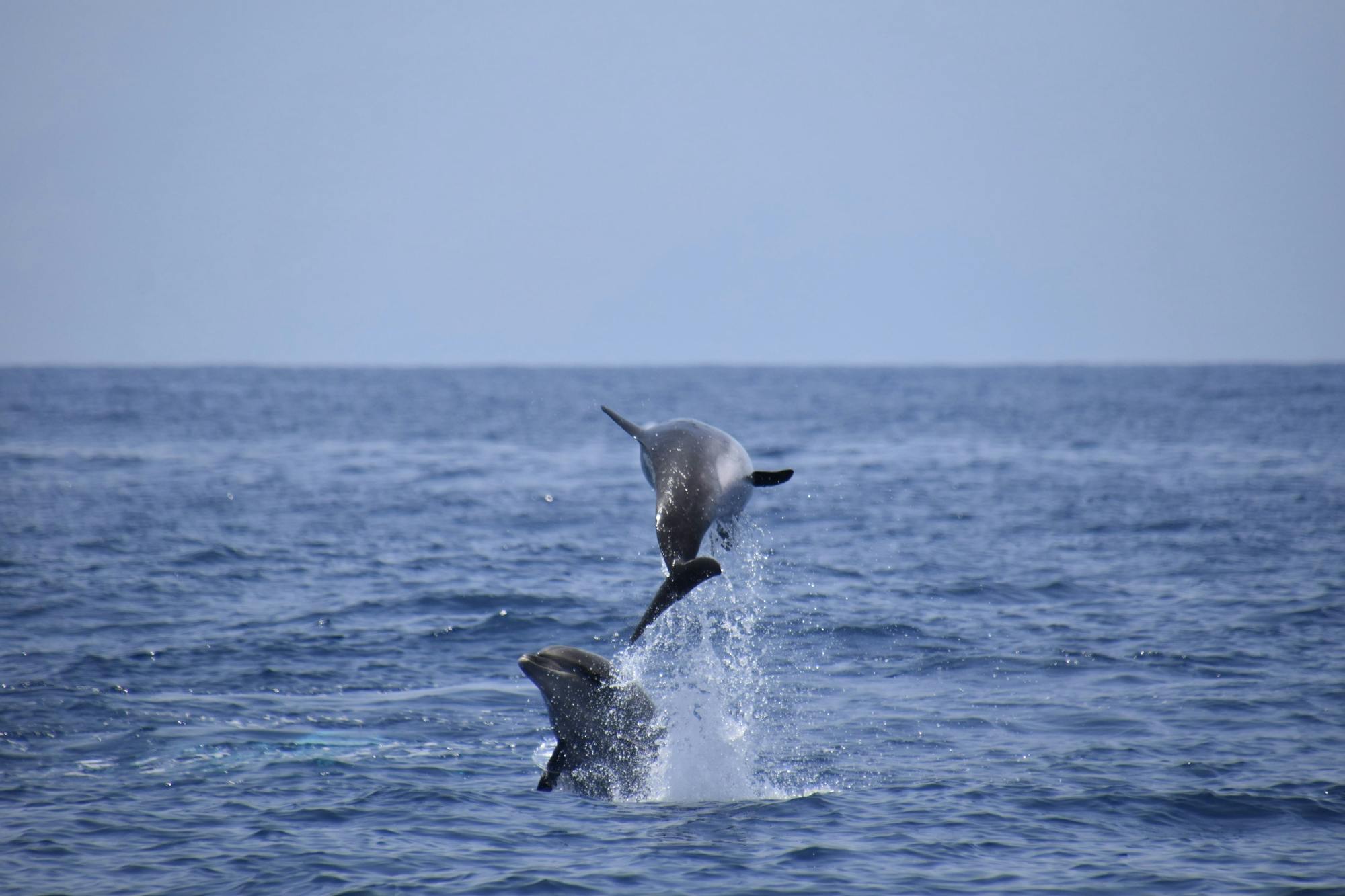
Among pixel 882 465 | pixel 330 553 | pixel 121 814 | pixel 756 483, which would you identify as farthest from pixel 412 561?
pixel 882 465

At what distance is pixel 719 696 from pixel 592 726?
167 inches

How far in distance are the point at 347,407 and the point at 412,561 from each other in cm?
7675

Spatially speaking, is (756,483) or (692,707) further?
(692,707)

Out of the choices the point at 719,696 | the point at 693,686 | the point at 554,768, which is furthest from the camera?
the point at 693,686

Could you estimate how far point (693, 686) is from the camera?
20297 mm

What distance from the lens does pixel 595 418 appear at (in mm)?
93750

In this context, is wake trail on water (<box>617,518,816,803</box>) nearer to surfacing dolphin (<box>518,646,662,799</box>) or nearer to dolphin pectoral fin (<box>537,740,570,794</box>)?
surfacing dolphin (<box>518,646,662,799</box>)

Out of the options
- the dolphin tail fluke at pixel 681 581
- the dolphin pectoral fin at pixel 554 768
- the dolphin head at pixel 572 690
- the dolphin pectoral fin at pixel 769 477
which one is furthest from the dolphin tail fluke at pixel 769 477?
the dolphin pectoral fin at pixel 554 768

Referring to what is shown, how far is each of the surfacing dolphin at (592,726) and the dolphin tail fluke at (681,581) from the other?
146 inches

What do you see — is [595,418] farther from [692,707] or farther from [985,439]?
[692,707]

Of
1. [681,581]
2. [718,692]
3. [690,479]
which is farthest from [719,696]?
[681,581]

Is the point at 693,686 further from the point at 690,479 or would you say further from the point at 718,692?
the point at 690,479

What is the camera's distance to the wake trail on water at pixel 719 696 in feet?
50.1

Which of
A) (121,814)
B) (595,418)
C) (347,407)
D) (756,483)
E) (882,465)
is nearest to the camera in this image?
(756,483)
